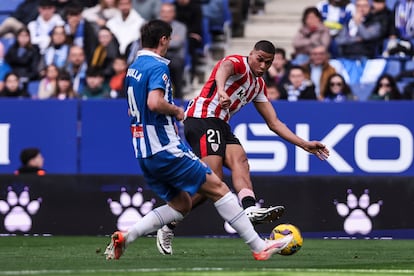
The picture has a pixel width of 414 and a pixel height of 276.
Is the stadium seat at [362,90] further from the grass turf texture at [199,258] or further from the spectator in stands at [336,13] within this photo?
the grass turf texture at [199,258]

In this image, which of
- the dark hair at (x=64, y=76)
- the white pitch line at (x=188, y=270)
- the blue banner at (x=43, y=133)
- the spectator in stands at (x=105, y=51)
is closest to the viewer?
the white pitch line at (x=188, y=270)

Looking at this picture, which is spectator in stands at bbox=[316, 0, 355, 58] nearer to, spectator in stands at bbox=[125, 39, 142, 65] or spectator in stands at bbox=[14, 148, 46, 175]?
spectator in stands at bbox=[125, 39, 142, 65]

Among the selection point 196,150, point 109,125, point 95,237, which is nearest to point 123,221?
point 95,237

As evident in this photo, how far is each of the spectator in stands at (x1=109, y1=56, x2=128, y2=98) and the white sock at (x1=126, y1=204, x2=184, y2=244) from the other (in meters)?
7.87

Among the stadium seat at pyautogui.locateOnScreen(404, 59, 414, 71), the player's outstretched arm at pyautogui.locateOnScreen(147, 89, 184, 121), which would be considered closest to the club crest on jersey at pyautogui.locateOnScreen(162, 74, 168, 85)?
A: the player's outstretched arm at pyautogui.locateOnScreen(147, 89, 184, 121)

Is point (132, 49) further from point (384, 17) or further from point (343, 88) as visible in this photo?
point (384, 17)

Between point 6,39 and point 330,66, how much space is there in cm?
575

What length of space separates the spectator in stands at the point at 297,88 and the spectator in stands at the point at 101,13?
12.0 feet

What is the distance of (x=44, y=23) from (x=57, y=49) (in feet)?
2.64

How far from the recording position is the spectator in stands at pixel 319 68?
18344mm

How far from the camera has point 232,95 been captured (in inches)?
501

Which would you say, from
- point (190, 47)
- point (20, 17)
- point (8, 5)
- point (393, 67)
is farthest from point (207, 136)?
point (8, 5)

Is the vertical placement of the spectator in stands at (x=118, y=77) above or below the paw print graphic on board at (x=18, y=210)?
above

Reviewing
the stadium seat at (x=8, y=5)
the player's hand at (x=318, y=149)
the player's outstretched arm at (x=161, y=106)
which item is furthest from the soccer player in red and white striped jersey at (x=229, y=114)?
the stadium seat at (x=8, y=5)
